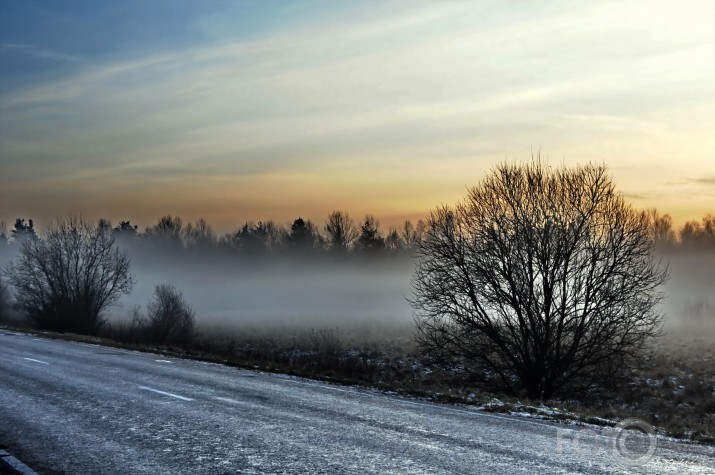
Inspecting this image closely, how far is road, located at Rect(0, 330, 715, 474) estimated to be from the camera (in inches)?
300

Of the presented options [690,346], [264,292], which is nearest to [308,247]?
[264,292]

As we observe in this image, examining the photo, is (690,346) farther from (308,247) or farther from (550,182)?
(308,247)

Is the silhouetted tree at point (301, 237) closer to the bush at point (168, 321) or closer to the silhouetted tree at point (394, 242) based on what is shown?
the silhouetted tree at point (394, 242)

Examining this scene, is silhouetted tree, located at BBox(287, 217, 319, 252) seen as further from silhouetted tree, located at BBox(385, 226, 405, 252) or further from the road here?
the road

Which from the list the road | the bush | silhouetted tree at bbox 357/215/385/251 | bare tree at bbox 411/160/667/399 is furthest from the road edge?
silhouetted tree at bbox 357/215/385/251

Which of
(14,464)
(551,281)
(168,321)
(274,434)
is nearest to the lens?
(14,464)

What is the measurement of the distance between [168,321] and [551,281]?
25762 mm

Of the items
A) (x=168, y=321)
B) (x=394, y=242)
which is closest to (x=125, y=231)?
(x=394, y=242)

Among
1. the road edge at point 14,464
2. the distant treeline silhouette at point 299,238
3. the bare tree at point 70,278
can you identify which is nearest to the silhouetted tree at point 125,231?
the distant treeline silhouette at point 299,238

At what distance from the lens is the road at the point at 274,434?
7.62m

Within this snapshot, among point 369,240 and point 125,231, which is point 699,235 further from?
point 125,231

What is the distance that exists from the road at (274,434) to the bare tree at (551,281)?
34.5 feet

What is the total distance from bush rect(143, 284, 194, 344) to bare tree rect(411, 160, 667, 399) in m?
20.9

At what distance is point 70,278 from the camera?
1903 inches
